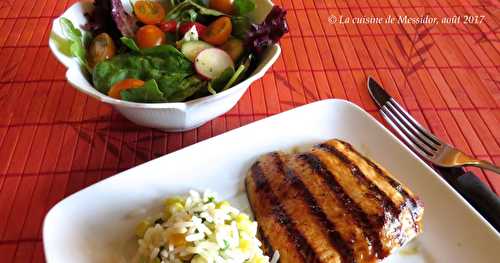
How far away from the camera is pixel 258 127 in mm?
1820

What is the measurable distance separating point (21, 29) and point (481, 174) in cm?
255

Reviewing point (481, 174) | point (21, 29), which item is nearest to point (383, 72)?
point (481, 174)

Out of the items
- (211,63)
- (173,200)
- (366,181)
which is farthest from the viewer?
(211,63)

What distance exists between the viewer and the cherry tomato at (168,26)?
2.03 metres

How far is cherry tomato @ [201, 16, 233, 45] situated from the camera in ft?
6.55

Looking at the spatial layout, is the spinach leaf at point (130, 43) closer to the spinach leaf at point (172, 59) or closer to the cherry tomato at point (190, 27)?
the spinach leaf at point (172, 59)

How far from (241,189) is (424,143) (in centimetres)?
84

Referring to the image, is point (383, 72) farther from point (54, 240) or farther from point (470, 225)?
point (54, 240)

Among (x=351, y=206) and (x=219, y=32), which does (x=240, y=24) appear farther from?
(x=351, y=206)

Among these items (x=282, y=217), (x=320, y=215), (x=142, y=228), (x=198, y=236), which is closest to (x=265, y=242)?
(x=282, y=217)

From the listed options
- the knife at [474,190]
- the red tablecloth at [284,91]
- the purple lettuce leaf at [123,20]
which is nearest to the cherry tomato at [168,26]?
the purple lettuce leaf at [123,20]

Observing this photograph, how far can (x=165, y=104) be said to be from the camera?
1561mm

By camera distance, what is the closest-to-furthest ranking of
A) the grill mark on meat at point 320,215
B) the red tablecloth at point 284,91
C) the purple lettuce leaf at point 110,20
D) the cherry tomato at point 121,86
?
1. the grill mark on meat at point 320,215
2. the cherry tomato at point 121,86
3. the red tablecloth at point 284,91
4. the purple lettuce leaf at point 110,20

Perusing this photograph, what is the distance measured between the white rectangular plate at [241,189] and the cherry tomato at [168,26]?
2.09 ft
